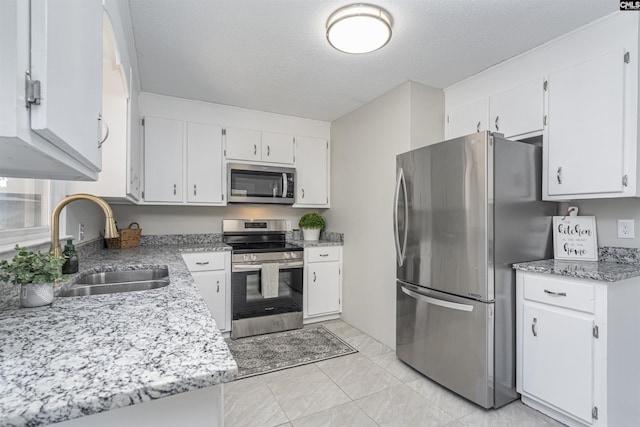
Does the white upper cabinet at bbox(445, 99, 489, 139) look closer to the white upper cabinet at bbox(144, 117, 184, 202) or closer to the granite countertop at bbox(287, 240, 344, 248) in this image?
the granite countertop at bbox(287, 240, 344, 248)

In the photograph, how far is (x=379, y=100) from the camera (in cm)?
298

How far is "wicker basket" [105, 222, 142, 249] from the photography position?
2814mm

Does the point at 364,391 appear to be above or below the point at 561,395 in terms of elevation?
below

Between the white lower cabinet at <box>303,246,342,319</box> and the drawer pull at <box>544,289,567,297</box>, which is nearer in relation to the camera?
the drawer pull at <box>544,289,567,297</box>

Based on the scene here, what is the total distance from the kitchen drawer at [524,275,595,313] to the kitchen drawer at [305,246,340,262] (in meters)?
1.93

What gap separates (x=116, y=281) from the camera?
178 cm

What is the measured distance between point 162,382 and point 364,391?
6.22ft

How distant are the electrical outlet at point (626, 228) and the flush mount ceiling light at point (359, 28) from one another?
187cm

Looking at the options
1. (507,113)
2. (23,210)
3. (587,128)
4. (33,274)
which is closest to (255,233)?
(23,210)

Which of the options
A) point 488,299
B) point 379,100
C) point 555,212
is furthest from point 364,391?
point 379,100

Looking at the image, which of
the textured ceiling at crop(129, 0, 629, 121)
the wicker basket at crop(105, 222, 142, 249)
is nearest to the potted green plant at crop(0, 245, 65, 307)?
the textured ceiling at crop(129, 0, 629, 121)

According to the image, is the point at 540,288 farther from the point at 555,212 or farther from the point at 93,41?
the point at 93,41

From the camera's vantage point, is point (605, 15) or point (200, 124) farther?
point (200, 124)

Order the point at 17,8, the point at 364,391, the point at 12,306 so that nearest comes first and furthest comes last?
1. the point at 17,8
2. the point at 12,306
3. the point at 364,391
